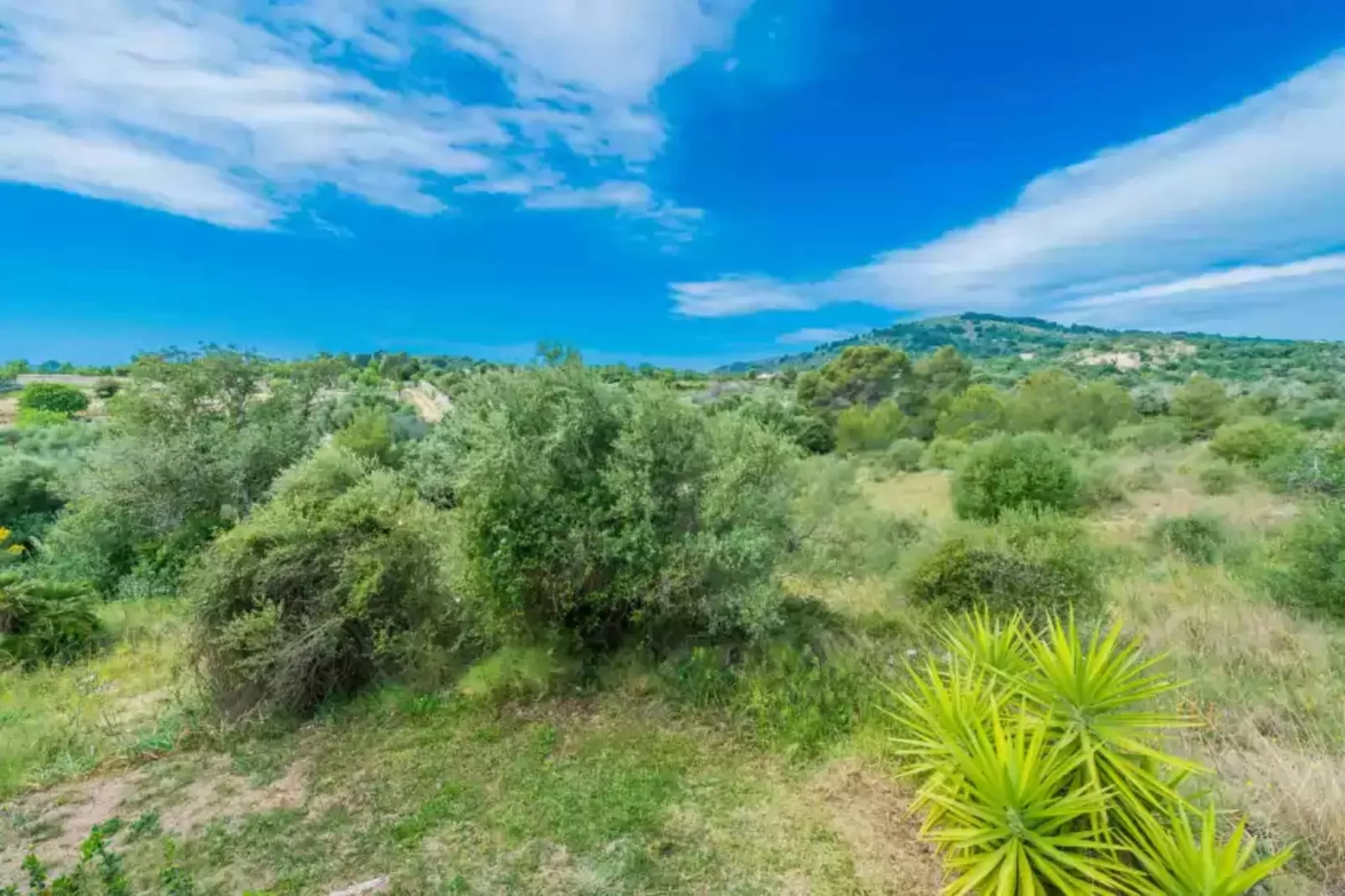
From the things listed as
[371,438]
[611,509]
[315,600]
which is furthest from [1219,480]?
[371,438]

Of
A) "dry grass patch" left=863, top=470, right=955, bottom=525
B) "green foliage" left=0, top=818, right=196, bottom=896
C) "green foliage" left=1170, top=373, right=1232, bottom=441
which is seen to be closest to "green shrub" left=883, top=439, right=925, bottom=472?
"dry grass patch" left=863, top=470, right=955, bottom=525

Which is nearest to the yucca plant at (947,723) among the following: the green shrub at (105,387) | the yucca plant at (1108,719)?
the yucca plant at (1108,719)

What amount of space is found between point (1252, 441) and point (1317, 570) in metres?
15.8

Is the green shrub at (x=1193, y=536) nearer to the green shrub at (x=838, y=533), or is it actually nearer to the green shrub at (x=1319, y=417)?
the green shrub at (x=838, y=533)

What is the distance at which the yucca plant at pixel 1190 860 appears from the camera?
8.70 feet

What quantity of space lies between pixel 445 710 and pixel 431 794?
130 cm

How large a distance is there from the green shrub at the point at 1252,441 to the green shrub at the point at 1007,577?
1610 cm

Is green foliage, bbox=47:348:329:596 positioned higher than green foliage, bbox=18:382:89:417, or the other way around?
green foliage, bbox=18:382:89:417

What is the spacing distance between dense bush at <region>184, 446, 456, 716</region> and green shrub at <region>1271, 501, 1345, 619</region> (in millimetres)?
9904

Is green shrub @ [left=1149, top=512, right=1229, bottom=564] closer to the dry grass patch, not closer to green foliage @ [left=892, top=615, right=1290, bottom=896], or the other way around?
the dry grass patch

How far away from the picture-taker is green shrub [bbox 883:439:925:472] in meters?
26.9

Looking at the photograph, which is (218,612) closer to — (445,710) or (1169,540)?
(445,710)

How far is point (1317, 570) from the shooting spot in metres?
7.59

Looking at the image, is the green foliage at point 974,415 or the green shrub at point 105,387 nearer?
the green foliage at point 974,415
